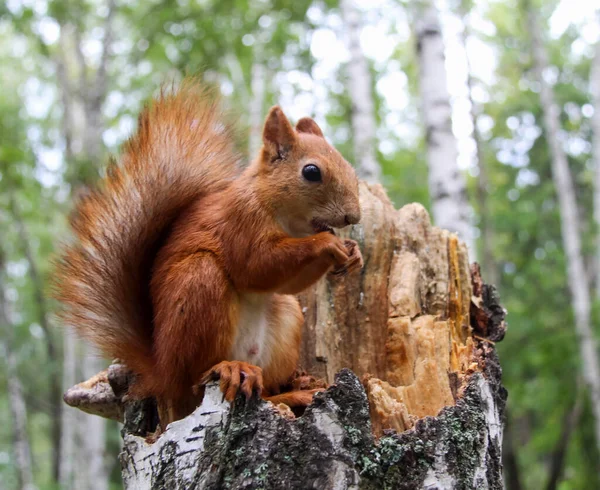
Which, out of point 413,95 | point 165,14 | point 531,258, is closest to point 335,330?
point 165,14

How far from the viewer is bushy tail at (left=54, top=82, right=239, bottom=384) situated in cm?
185

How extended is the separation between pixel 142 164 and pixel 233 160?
42 cm

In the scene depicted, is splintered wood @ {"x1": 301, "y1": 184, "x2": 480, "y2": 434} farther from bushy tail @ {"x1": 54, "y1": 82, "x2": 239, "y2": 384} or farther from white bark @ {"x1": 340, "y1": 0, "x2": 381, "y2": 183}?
white bark @ {"x1": 340, "y1": 0, "x2": 381, "y2": 183}

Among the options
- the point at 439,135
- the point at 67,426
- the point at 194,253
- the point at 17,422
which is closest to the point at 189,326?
the point at 194,253

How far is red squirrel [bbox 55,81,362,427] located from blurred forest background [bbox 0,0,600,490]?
1.65 ft

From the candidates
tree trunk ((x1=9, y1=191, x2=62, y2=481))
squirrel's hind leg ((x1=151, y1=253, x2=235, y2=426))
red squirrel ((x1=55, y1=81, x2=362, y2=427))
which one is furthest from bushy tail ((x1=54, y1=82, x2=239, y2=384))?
tree trunk ((x1=9, y1=191, x2=62, y2=481))

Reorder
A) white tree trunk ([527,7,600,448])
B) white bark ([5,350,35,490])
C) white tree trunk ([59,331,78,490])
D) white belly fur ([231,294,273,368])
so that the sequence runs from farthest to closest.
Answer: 1. white tree trunk ([59,331,78,490])
2. white bark ([5,350,35,490])
3. white tree trunk ([527,7,600,448])
4. white belly fur ([231,294,273,368])

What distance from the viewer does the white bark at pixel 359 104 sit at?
497 cm

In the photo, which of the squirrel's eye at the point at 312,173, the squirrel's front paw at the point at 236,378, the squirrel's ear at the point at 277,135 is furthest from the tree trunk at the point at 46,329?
the squirrel's front paw at the point at 236,378

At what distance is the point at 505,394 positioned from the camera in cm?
176

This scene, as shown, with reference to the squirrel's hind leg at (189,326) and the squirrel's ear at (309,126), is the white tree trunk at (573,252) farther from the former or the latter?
the squirrel's hind leg at (189,326)

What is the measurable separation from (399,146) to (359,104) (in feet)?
26.5

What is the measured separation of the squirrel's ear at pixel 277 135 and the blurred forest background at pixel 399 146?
426 millimetres

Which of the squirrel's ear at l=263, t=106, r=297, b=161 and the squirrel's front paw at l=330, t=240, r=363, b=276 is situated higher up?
the squirrel's ear at l=263, t=106, r=297, b=161
